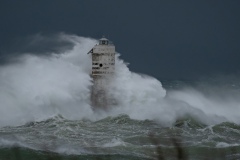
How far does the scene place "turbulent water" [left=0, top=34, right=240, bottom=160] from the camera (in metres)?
26.4

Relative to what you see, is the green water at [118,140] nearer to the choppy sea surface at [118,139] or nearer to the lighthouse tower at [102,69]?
the choppy sea surface at [118,139]

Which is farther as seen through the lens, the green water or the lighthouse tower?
the lighthouse tower

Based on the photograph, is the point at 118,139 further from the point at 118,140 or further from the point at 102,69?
the point at 102,69

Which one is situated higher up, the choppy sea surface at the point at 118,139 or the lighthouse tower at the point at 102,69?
the lighthouse tower at the point at 102,69

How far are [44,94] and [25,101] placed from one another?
1332 millimetres

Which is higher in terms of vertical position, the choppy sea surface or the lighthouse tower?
the lighthouse tower

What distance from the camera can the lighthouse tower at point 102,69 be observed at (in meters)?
40.8

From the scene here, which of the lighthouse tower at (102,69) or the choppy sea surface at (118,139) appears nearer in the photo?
the choppy sea surface at (118,139)

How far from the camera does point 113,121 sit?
37.2 meters

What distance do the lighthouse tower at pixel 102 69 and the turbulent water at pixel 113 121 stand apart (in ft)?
1.50

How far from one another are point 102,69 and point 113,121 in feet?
16.1

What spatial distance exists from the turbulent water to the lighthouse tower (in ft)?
1.50

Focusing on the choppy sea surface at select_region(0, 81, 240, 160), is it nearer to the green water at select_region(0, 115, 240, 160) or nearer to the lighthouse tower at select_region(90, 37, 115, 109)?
the green water at select_region(0, 115, 240, 160)

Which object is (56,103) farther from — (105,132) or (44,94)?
(105,132)
